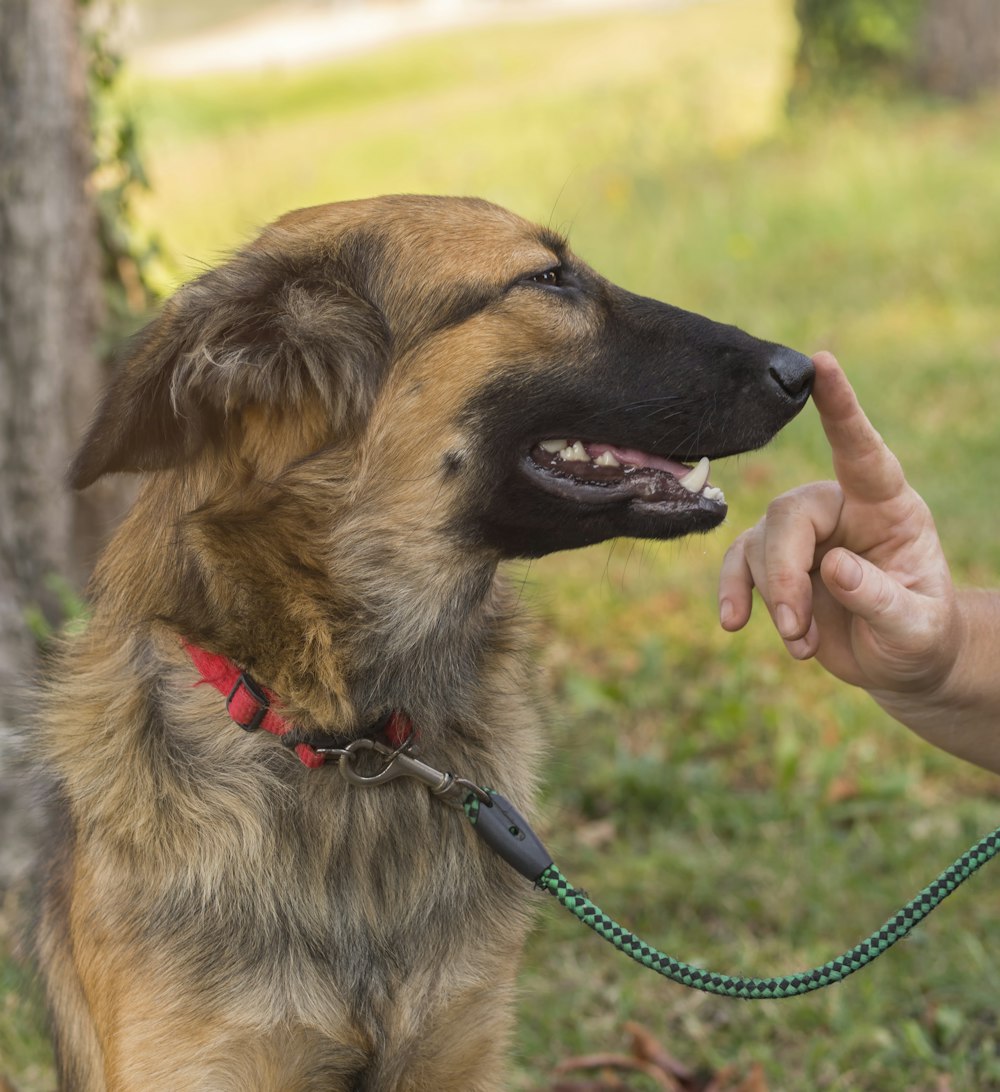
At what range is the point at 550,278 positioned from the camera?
2883 mm

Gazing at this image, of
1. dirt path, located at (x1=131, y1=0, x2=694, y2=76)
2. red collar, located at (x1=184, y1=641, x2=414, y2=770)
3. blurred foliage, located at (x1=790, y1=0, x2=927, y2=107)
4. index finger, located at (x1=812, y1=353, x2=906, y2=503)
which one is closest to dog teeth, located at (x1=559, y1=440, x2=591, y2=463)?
index finger, located at (x1=812, y1=353, x2=906, y2=503)

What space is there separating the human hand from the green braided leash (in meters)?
0.38

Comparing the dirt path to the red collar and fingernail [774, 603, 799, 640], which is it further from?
fingernail [774, 603, 799, 640]

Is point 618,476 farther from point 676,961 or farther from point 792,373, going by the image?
point 676,961

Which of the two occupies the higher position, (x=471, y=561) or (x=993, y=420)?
(x=471, y=561)

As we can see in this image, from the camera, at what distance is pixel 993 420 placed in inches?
279

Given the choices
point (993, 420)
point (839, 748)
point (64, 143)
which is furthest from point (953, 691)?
point (993, 420)

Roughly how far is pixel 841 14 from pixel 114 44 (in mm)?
9341

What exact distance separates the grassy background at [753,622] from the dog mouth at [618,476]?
77cm

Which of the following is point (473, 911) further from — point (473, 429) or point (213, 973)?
point (473, 429)

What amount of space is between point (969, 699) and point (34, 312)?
9.82 ft

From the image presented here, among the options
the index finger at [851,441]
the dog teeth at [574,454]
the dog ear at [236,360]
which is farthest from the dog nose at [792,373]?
the dog ear at [236,360]

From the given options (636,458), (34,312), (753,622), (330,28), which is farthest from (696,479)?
(330,28)

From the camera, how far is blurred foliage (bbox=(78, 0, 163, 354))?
4.60 metres
